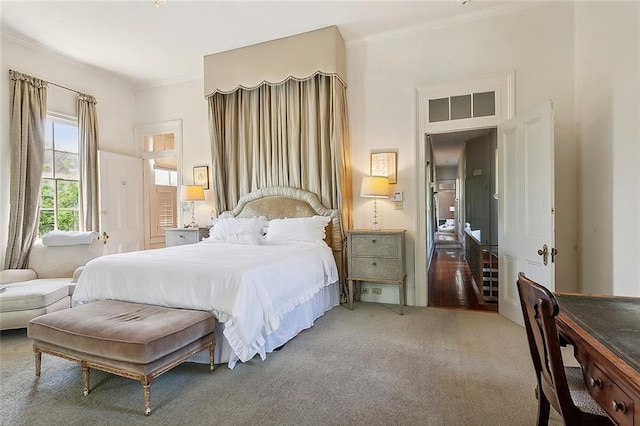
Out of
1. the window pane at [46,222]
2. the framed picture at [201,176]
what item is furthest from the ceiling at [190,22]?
the window pane at [46,222]

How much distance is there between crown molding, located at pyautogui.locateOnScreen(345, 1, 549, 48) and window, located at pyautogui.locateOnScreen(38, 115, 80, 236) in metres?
4.39

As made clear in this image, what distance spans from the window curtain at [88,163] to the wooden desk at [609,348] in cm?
583

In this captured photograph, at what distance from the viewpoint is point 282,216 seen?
4316 mm

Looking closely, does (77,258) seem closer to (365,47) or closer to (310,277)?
(310,277)

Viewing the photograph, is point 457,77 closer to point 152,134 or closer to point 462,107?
point 462,107

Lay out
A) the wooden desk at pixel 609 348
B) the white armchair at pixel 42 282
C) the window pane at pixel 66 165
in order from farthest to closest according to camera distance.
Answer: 1. the window pane at pixel 66 165
2. the white armchair at pixel 42 282
3. the wooden desk at pixel 609 348

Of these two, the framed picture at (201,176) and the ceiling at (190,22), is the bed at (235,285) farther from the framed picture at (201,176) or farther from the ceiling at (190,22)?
the ceiling at (190,22)

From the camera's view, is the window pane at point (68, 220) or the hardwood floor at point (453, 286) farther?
the window pane at point (68, 220)

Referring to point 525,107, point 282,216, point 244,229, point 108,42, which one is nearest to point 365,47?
point 525,107

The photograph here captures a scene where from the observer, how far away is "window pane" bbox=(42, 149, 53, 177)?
4501 millimetres

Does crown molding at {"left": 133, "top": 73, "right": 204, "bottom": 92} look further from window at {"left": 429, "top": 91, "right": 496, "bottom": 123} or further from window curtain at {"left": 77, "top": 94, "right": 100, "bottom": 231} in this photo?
window at {"left": 429, "top": 91, "right": 496, "bottom": 123}

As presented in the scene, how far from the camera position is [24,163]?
4.09 meters

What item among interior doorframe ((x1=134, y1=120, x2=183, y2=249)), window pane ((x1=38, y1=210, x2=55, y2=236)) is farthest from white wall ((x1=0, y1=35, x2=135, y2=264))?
window pane ((x1=38, y1=210, x2=55, y2=236))

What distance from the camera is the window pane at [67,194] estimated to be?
4.70 meters
